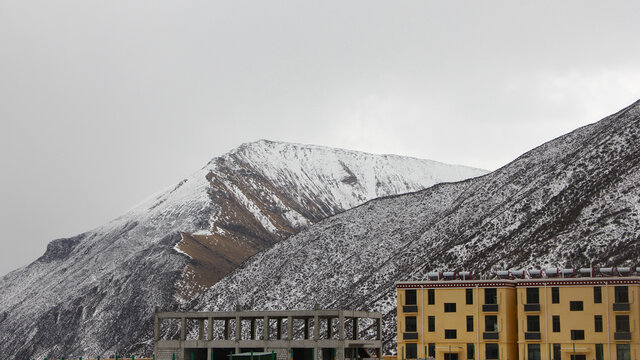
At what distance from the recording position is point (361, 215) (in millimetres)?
198500

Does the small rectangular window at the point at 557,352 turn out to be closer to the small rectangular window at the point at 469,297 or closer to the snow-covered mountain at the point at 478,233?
the small rectangular window at the point at 469,297

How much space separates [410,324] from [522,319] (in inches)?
443

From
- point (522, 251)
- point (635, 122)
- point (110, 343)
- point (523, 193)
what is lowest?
point (110, 343)

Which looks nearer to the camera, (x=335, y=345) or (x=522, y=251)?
(x=335, y=345)

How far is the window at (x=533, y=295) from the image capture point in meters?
84.6

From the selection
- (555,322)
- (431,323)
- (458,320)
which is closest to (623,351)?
(555,322)

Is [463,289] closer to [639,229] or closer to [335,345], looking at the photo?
[335,345]

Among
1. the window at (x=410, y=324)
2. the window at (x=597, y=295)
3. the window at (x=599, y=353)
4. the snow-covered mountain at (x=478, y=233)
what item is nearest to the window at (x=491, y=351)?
the window at (x=410, y=324)

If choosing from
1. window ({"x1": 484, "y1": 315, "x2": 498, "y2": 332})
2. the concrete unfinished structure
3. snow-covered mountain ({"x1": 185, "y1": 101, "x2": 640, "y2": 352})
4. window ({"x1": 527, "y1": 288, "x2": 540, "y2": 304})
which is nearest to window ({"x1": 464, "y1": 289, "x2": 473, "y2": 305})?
window ({"x1": 484, "y1": 315, "x2": 498, "y2": 332})

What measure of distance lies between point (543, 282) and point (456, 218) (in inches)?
3360

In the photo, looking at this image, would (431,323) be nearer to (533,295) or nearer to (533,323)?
(533,323)

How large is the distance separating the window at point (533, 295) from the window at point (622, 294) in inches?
276

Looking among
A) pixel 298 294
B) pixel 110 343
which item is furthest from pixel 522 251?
pixel 110 343

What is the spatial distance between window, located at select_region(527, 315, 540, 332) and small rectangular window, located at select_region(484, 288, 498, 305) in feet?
11.8
